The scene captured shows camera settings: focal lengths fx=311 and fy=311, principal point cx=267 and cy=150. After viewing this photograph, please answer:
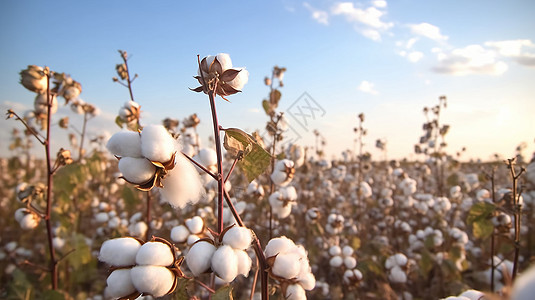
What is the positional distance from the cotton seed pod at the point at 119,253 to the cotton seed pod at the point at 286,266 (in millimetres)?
415

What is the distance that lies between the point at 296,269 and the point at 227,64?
0.70 metres

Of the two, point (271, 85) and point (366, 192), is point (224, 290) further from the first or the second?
→ point (366, 192)

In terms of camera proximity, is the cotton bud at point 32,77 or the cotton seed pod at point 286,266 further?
the cotton bud at point 32,77

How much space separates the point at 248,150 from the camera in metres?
1.06

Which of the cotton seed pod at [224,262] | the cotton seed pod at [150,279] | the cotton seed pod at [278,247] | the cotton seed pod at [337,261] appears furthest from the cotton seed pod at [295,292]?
the cotton seed pod at [337,261]

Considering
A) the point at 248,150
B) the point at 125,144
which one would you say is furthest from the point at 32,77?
the point at 248,150

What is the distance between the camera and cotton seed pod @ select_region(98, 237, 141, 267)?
0.84m

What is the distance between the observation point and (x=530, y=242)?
499 centimetres

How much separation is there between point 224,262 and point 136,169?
35 centimetres

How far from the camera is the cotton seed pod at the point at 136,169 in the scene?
829 millimetres

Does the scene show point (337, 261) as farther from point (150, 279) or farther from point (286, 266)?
point (150, 279)

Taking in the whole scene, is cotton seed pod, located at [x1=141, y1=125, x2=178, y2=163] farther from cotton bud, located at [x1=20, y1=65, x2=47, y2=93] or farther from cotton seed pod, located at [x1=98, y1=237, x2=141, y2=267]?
cotton bud, located at [x1=20, y1=65, x2=47, y2=93]

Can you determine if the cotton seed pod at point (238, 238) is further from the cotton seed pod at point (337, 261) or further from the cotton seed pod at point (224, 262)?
the cotton seed pod at point (337, 261)

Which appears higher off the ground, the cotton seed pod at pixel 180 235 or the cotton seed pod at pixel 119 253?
the cotton seed pod at pixel 119 253
